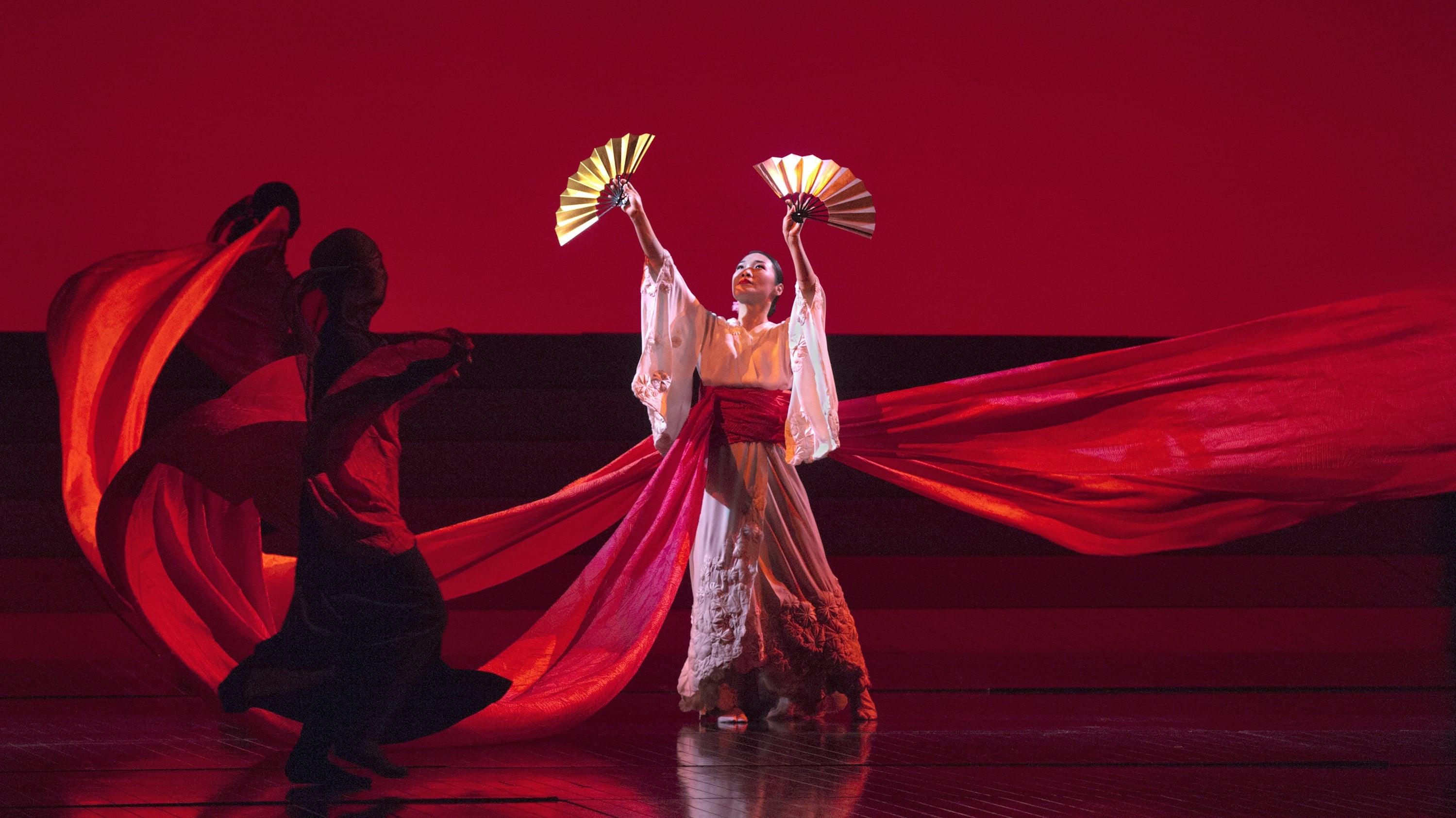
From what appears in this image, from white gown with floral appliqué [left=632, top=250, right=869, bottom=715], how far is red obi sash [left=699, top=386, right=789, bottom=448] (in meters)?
0.02

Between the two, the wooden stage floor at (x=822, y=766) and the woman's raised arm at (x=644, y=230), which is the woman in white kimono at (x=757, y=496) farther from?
the wooden stage floor at (x=822, y=766)

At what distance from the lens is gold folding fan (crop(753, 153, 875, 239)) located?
447cm

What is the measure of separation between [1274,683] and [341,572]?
12.4 feet

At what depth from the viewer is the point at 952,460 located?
190 inches

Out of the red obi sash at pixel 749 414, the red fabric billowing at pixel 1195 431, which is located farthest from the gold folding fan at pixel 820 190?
the red fabric billowing at pixel 1195 431

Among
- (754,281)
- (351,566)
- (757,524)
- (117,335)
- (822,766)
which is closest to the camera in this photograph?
(351,566)

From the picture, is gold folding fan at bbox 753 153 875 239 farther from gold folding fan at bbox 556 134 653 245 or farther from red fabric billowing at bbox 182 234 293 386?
red fabric billowing at bbox 182 234 293 386

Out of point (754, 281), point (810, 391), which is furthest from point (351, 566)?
point (754, 281)

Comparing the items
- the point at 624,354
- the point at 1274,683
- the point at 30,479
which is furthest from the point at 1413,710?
the point at 30,479

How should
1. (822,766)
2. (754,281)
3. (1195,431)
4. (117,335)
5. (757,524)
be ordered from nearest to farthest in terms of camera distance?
(822,766) → (117,335) → (757,524) → (754,281) → (1195,431)

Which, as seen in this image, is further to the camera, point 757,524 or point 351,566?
point 757,524

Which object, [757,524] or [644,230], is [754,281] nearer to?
[644,230]

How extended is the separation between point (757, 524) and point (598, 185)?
1.10 m

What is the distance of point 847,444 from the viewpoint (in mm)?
4828
